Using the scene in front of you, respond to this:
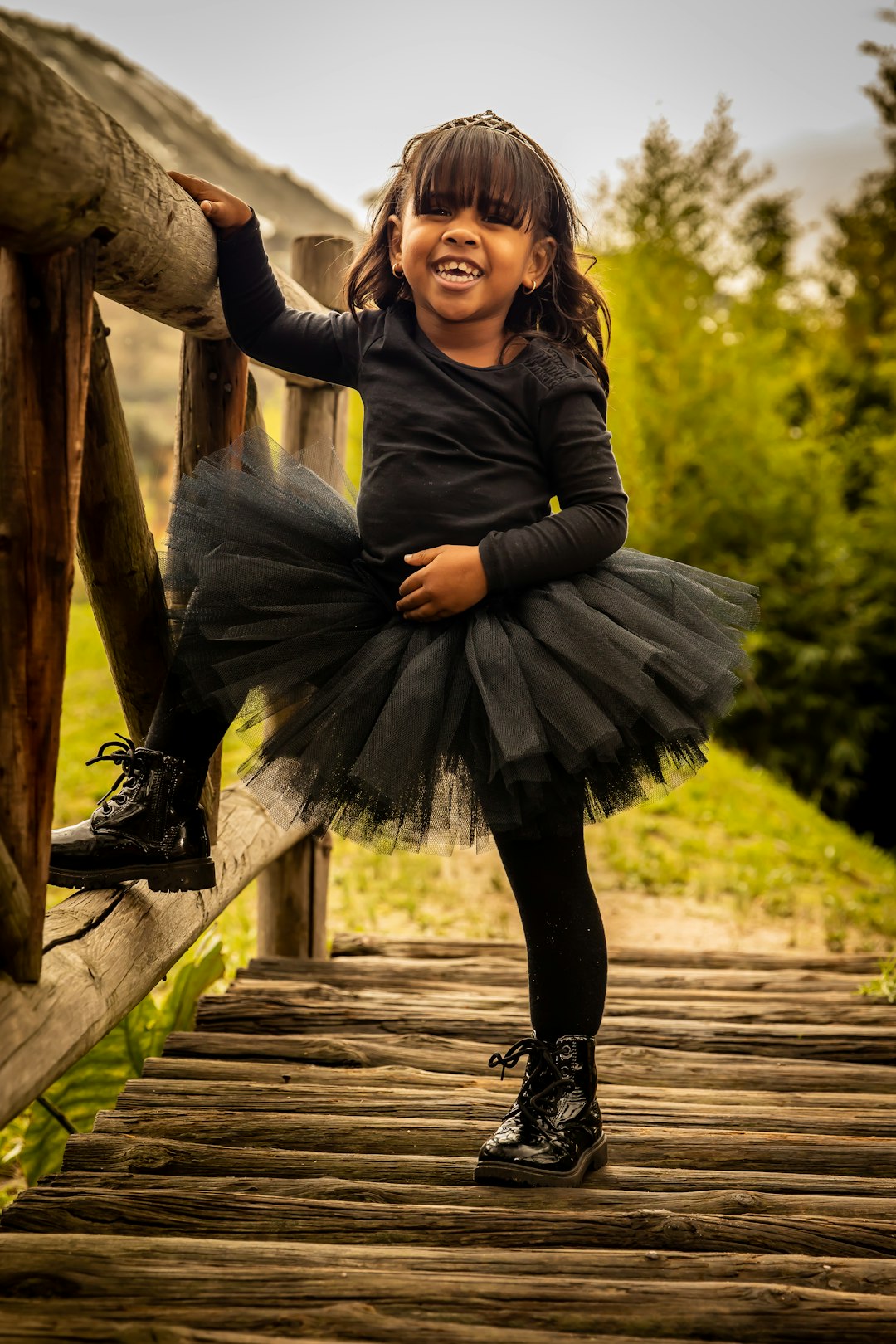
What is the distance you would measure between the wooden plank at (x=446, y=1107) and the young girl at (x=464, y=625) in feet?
0.60

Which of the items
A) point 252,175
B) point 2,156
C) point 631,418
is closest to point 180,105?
point 252,175

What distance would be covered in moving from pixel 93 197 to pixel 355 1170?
1.25m

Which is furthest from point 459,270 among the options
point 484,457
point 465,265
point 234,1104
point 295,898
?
point 295,898

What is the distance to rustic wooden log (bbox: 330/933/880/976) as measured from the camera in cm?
298

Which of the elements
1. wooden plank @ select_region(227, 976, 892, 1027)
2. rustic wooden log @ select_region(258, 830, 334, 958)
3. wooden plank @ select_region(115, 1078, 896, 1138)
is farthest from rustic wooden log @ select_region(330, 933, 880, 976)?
wooden plank @ select_region(115, 1078, 896, 1138)

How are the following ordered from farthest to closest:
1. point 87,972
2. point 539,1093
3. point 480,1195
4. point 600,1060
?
point 600,1060 → point 539,1093 → point 480,1195 → point 87,972

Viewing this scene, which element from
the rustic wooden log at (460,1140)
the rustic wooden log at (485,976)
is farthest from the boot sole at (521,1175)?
the rustic wooden log at (485,976)

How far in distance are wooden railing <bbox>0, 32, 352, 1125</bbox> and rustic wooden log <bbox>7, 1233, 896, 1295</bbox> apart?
0.20 m

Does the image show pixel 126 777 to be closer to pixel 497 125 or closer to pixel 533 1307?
pixel 533 1307

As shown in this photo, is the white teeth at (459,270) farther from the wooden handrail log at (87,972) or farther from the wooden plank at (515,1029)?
the wooden plank at (515,1029)

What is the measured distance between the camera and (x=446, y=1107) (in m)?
1.84

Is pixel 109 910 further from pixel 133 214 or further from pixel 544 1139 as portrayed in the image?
pixel 133 214

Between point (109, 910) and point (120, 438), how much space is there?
0.63 meters

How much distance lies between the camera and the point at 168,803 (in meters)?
1.64
